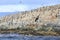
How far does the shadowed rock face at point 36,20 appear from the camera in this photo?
78.0m

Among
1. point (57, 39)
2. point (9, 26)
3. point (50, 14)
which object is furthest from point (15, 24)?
point (57, 39)

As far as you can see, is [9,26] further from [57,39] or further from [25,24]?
[57,39]

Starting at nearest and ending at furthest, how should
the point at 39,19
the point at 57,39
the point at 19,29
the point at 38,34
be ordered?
the point at 57,39, the point at 38,34, the point at 19,29, the point at 39,19

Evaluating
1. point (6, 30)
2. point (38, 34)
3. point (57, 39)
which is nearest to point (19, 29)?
point (6, 30)

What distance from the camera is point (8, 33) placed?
75938mm

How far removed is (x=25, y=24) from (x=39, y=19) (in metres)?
3.62

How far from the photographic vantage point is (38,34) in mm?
72062

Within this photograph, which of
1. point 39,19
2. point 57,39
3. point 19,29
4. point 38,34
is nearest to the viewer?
point 57,39

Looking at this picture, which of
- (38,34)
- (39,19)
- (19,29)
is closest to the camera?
(38,34)

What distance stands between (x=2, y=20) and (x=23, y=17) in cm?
538

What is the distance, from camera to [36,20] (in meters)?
85.1

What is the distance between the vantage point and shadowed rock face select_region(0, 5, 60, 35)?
7800cm

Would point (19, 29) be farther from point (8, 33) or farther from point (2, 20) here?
point (2, 20)

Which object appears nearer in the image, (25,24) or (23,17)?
(25,24)
